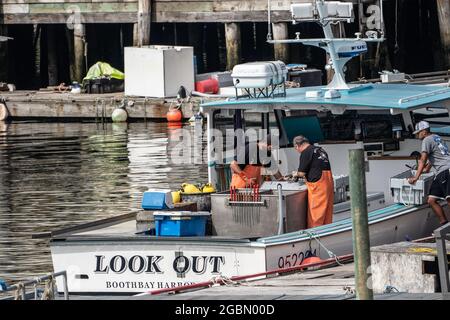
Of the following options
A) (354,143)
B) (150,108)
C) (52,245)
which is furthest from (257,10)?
(52,245)

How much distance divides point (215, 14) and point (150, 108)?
3.58 meters

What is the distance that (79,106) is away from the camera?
38375mm

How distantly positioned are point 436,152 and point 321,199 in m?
1.39

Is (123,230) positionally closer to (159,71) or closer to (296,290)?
(296,290)

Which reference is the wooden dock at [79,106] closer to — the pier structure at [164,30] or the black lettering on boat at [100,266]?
the pier structure at [164,30]

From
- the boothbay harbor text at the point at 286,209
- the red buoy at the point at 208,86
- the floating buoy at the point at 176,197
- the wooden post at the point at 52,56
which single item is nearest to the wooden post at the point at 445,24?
the red buoy at the point at 208,86

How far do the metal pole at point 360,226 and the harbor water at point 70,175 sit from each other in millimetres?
7324

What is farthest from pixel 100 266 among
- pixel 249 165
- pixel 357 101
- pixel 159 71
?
pixel 159 71

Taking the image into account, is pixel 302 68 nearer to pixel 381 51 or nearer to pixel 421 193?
pixel 381 51

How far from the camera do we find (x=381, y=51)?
38.1 m

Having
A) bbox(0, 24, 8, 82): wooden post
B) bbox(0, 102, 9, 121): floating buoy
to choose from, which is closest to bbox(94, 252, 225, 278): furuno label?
bbox(0, 102, 9, 121): floating buoy

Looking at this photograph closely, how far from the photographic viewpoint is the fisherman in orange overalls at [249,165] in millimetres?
16688

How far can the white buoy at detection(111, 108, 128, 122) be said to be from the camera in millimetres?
37438
